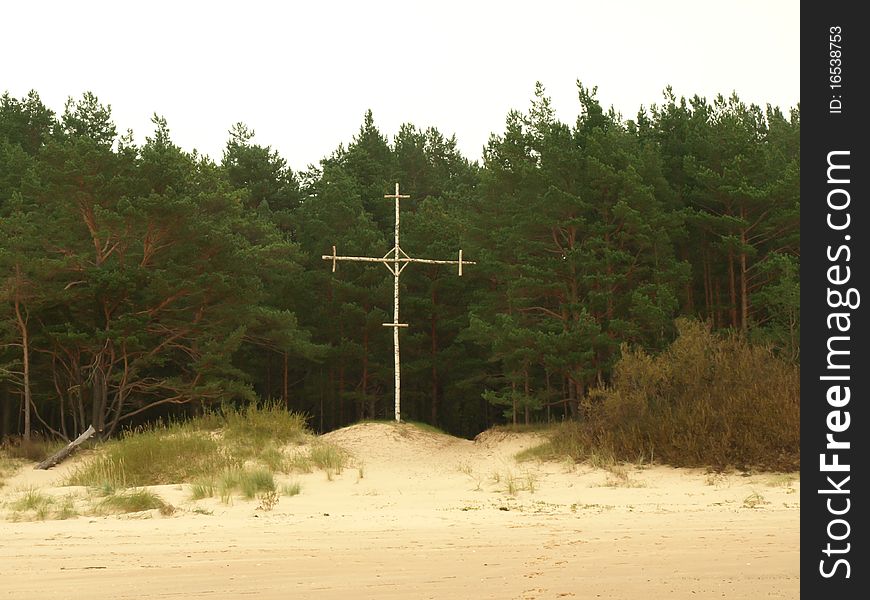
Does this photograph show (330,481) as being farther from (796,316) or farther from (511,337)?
(796,316)

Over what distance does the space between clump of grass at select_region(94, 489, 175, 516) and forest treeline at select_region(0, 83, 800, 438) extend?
16.2m

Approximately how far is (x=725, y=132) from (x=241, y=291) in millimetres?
18337

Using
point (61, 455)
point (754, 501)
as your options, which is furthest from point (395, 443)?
point (754, 501)

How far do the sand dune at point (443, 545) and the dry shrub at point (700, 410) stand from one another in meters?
0.92

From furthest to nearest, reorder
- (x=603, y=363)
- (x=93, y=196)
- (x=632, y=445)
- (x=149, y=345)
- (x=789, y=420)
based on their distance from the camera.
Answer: (x=149, y=345), (x=93, y=196), (x=603, y=363), (x=632, y=445), (x=789, y=420)

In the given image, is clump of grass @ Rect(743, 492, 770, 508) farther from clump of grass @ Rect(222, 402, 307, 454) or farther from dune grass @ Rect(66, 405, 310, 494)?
clump of grass @ Rect(222, 402, 307, 454)

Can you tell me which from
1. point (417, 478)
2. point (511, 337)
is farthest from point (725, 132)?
point (417, 478)

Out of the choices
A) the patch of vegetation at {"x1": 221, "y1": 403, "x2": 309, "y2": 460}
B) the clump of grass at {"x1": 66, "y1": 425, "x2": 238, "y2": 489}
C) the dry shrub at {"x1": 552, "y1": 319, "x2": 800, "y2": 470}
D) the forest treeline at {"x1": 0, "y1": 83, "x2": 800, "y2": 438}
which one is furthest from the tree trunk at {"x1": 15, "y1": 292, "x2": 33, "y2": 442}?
the dry shrub at {"x1": 552, "y1": 319, "x2": 800, "y2": 470}

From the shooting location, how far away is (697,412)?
18.8 metres

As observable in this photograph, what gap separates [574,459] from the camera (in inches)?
772

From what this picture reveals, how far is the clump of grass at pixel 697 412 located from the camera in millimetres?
17297

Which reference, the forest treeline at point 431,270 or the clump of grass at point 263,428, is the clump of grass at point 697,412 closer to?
the forest treeline at point 431,270

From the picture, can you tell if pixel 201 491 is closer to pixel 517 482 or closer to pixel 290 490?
pixel 290 490

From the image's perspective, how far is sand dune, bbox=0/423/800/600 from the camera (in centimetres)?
719
